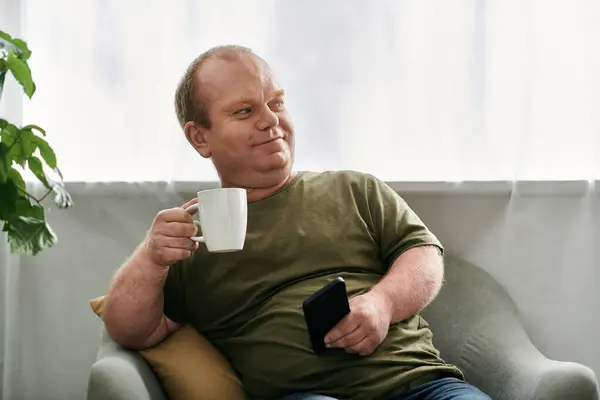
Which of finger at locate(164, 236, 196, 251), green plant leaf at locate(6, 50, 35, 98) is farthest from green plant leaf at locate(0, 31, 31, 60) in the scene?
finger at locate(164, 236, 196, 251)

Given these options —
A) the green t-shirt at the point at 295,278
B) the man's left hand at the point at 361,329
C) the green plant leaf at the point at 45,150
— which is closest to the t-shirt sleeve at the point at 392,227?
the green t-shirt at the point at 295,278

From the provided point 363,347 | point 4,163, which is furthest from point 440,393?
point 4,163

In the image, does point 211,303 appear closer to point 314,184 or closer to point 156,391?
point 156,391

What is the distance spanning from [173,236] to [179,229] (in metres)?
0.02

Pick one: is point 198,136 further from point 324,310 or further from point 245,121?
point 324,310

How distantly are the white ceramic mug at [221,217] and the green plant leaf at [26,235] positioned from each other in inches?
15.0

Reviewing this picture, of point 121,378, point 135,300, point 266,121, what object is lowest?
point 121,378

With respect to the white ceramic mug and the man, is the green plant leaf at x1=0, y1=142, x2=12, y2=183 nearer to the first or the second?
the man

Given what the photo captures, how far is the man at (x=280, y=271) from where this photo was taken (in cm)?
143

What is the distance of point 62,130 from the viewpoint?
81.3 inches

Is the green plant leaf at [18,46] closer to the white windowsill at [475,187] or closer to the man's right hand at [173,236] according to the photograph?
the man's right hand at [173,236]

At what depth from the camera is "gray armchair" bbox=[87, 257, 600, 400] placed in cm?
132

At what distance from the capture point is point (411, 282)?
1511 mm

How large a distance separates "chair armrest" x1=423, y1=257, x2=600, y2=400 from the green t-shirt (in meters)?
0.15
